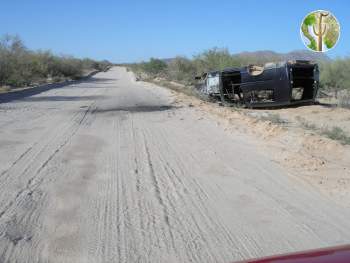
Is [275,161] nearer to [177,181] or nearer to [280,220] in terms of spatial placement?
[177,181]

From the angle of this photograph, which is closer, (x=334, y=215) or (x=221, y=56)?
(x=334, y=215)

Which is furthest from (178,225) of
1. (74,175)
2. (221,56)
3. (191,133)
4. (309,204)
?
(221,56)

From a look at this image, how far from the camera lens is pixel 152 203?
Answer: 6.89 meters

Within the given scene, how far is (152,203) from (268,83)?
14080 millimetres

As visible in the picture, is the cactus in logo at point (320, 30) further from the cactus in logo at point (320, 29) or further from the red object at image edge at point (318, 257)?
the red object at image edge at point (318, 257)

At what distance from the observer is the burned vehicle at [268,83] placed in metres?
19.8

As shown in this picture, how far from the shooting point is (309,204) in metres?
6.79

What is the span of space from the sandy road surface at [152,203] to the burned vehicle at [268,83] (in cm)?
780

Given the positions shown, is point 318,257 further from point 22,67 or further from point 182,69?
point 182,69

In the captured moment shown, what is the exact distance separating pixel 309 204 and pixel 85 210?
3072 millimetres

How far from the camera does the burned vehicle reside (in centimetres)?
1977

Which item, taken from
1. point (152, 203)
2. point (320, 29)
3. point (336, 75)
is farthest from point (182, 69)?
point (152, 203)

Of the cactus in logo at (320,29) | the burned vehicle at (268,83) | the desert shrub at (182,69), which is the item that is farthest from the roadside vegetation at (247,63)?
the cactus in logo at (320,29)

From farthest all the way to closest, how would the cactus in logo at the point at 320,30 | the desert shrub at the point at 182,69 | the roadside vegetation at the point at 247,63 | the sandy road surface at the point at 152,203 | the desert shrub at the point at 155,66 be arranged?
the desert shrub at the point at 155,66 → the desert shrub at the point at 182,69 → the roadside vegetation at the point at 247,63 → the cactus in logo at the point at 320,30 → the sandy road surface at the point at 152,203
